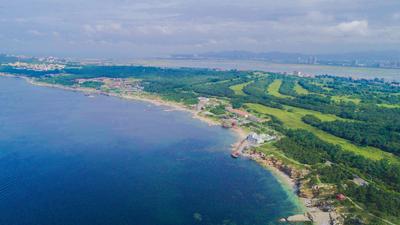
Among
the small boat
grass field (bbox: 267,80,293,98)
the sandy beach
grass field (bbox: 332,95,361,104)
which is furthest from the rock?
grass field (bbox: 267,80,293,98)

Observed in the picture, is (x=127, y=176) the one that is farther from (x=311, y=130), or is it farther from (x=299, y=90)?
(x=299, y=90)

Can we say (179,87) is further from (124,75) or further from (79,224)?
(79,224)

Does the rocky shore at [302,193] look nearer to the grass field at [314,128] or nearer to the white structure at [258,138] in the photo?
the white structure at [258,138]

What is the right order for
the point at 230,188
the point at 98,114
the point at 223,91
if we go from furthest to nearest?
the point at 223,91 < the point at 98,114 < the point at 230,188

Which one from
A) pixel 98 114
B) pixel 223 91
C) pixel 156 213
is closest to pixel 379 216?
pixel 156 213

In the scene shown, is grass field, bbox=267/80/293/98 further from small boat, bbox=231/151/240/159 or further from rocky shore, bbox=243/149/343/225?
rocky shore, bbox=243/149/343/225

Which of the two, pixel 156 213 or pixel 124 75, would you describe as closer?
pixel 156 213

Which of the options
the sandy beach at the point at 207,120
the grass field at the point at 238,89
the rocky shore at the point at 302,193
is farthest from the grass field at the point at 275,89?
the rocky shore at the point at 302,193
